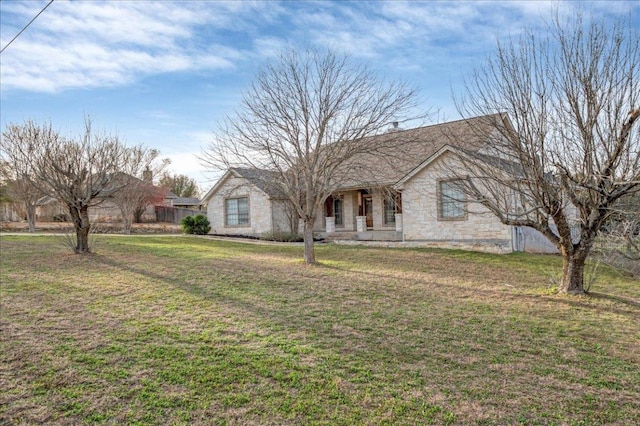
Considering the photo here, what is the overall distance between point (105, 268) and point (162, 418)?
28.8 feet

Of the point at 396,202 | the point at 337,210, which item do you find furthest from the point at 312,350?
the point at 337,210

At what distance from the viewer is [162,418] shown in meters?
4.03

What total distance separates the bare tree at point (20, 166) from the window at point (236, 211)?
9.27 metres

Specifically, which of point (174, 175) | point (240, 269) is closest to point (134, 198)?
point (240, 269)

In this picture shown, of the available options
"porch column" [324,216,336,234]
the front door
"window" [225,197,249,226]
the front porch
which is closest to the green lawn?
the front porch

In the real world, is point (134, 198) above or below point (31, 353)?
above

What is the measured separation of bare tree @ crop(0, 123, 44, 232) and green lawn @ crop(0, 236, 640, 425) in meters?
7.63

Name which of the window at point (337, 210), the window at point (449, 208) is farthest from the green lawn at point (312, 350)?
the window at point (337, 210)

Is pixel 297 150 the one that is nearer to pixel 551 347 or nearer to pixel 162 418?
pixel 551 347

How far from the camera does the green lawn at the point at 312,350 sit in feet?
13.9

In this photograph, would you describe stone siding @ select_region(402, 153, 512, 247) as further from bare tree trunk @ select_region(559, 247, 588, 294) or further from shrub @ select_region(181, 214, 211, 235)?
shrub @ select_region(181, 214, 211, 235)

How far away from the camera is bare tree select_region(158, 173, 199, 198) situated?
49.8 meters

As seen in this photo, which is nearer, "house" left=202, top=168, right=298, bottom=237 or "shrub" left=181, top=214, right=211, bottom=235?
"house" left=202, top=168, right=298, bottom=237

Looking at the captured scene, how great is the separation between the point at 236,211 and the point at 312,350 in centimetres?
1987
